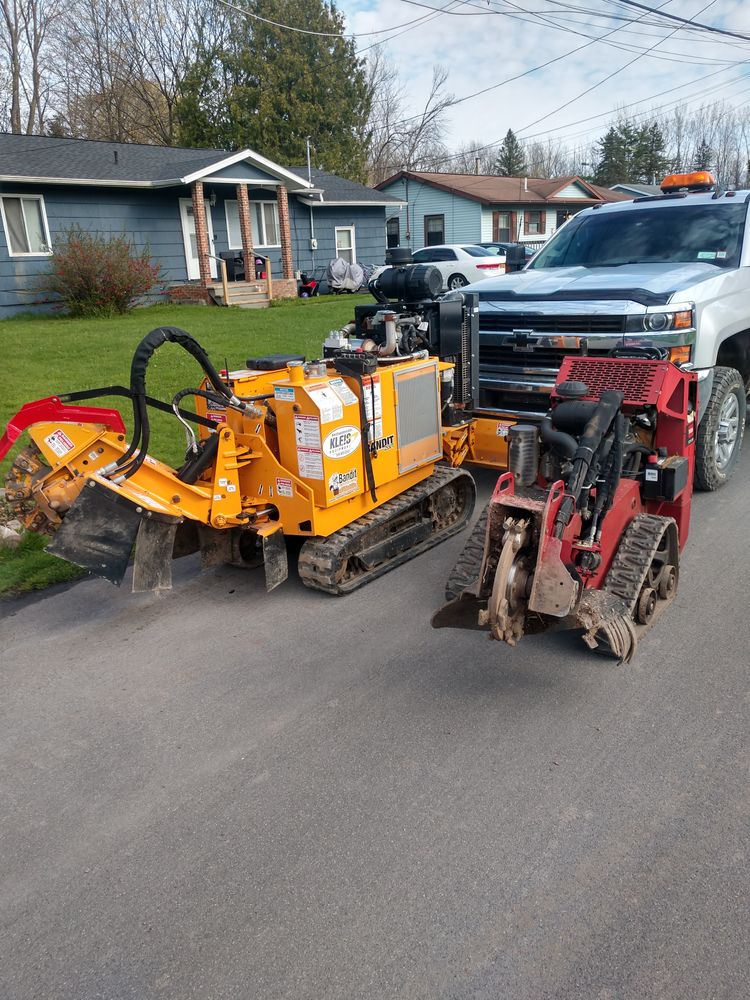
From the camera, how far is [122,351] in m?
12.4

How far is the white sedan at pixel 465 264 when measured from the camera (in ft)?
72.2

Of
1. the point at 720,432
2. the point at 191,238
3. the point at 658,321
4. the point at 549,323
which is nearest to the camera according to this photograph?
the point at 658,321

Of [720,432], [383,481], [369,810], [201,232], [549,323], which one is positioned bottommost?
[369,810]

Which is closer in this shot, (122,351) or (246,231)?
(122,351)

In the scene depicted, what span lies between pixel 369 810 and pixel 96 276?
51.2 ft

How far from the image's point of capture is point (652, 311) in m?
6.05

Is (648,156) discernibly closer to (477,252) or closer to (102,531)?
(477,252)

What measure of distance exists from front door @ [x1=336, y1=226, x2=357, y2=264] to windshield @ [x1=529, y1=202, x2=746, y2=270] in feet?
61.7

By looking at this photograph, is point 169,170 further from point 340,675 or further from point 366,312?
point 340,675

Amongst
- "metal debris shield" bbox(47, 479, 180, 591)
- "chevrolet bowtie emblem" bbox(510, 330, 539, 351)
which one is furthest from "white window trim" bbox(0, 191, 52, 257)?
"metal debris shield" bbox(47, 479, 180, 591)

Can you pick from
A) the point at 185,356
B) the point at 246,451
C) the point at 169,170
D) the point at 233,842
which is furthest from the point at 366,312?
the point at 169,170

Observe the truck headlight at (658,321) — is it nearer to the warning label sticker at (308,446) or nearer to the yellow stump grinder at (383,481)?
the yellow stump grinder at (383,481)

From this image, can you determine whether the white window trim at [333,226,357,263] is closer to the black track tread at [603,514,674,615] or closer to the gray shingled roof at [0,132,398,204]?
the gray shingled roof at [0,132,398,204]

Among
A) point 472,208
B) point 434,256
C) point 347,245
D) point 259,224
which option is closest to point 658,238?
point 434,256
